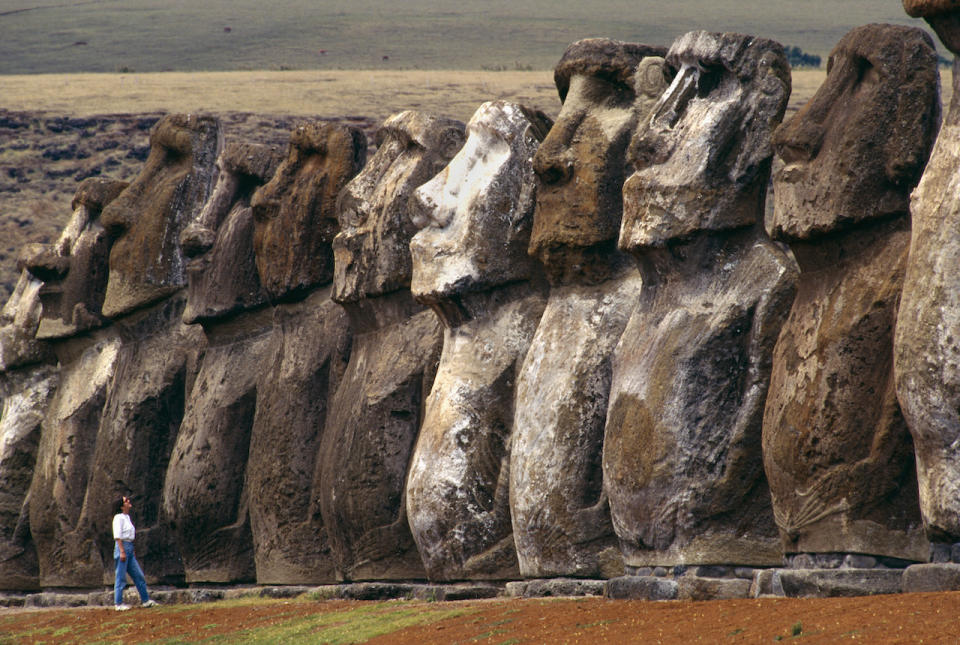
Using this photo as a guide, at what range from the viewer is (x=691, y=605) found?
980 cm

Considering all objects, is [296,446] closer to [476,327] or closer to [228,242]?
[228,242]

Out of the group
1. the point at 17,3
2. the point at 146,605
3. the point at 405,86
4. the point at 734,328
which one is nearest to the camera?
the point at 734,328

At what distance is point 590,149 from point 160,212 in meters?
6.60

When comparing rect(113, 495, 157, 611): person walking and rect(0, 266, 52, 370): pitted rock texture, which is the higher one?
rect(0, 266, 52, 370): pitted rock texture

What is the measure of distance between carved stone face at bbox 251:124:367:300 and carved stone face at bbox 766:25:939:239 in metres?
5.89

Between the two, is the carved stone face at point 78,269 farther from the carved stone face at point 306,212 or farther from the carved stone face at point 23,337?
the carved stone face at point 306,212

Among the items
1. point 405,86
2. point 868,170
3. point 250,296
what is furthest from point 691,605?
point 405,86

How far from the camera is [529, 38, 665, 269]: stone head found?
39.2ft

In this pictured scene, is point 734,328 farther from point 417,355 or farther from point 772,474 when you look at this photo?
point 417,355

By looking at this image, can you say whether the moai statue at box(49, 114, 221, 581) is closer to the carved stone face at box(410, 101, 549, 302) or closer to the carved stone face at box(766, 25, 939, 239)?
the carved stone face at box(410, 101, 549, 302)

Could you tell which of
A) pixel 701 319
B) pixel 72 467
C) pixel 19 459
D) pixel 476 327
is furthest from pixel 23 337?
pixel 701 319

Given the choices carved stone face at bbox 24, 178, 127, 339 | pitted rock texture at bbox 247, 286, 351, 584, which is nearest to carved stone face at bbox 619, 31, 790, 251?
pitted rock texture at bbox 247, 286, 351, 584

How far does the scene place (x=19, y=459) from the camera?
62.7ft

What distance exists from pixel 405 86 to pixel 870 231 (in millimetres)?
45012
